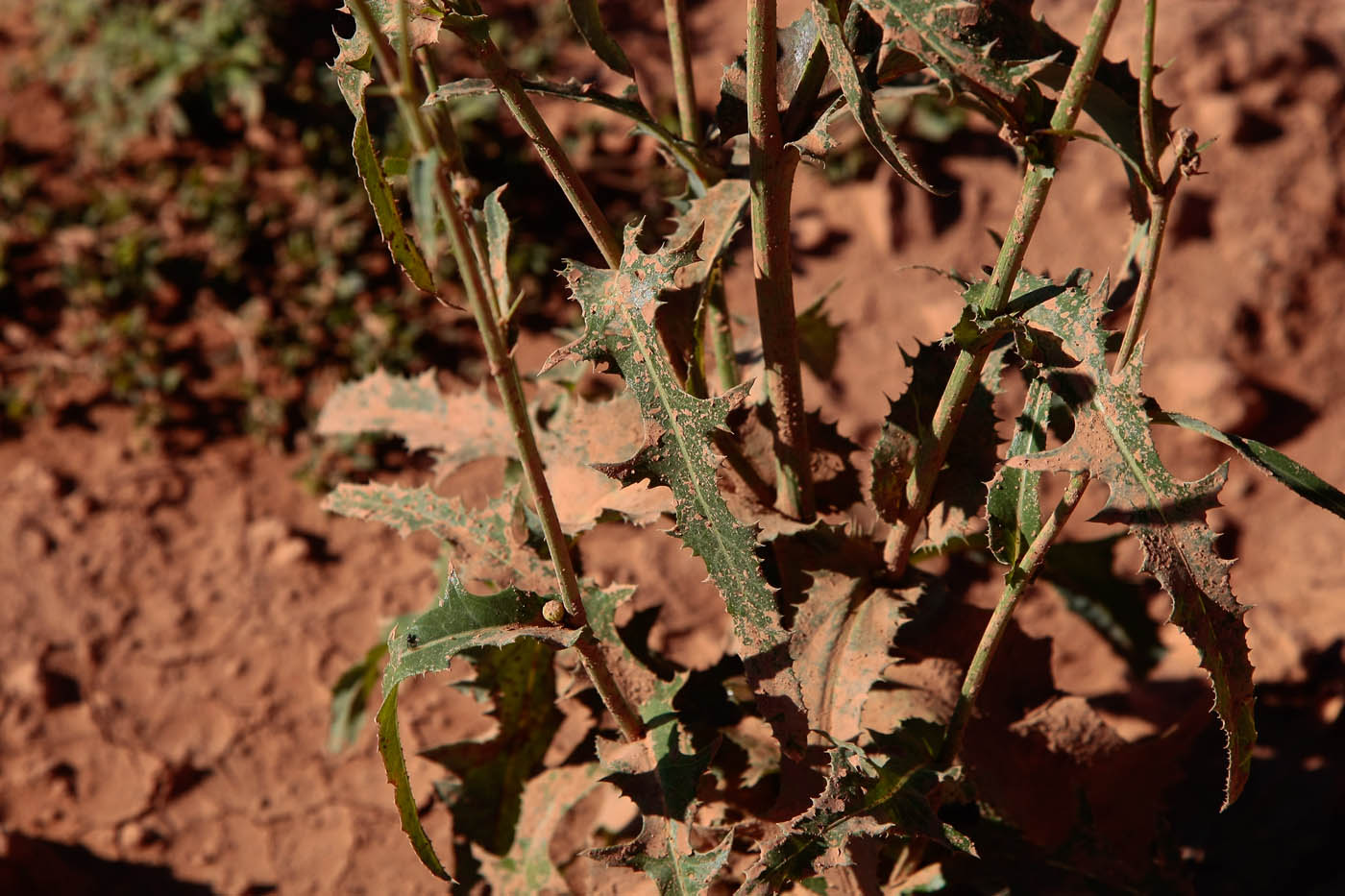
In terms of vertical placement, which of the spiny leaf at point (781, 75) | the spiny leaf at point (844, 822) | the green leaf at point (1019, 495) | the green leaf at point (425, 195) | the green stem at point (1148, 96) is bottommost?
the spiny leaf at point (844, 822)

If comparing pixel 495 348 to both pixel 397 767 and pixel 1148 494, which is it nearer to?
pixel 397 767

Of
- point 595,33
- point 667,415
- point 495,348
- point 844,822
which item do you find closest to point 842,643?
point 844,822

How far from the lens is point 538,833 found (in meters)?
1.45

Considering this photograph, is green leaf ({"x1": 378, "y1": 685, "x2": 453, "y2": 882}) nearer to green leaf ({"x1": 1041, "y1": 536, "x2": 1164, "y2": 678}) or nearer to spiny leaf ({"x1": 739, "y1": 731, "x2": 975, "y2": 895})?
spiny leaf ({"x1": 739, "y1": 731, "x2": 975, "y2": 895})

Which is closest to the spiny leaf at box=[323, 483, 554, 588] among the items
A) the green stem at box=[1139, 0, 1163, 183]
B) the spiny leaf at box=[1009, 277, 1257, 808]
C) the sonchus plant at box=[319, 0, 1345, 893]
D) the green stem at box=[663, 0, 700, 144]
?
the sonchus plant at box=[319, 0, 1345, 893]

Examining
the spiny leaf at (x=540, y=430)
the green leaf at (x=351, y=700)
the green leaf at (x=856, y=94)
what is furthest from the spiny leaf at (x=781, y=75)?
the green leaf at (x=351, y=700)

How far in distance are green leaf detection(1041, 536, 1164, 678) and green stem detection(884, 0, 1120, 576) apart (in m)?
0.54

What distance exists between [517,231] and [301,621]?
107 cm

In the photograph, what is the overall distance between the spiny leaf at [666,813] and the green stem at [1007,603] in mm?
261

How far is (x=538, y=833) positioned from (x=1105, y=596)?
94cm

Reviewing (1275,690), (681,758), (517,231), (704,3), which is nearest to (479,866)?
(681,758)

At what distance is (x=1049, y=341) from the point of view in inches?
41.0

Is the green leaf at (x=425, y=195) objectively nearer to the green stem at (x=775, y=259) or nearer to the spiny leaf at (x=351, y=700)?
the green stem at (x=775, y=259)

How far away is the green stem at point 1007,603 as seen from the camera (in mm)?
1055
